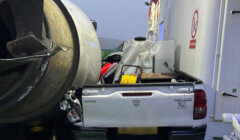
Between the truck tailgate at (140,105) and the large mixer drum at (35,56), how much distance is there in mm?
337

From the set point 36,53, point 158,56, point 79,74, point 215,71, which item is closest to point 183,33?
point 158,56

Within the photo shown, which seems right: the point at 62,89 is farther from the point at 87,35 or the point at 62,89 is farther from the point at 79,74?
the point at 87,35

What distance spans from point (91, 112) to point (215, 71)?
171cm

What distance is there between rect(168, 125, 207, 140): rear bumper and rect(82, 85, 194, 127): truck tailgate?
0.08 meters

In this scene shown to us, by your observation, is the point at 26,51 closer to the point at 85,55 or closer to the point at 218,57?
the point at 85,55

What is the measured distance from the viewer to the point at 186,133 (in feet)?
9.14

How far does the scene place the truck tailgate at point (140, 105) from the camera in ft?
8.89

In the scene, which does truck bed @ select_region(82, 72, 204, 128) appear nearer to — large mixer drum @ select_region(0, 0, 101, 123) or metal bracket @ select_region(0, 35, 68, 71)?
large mixer drum @ select_region(0, 0, 101, 123)

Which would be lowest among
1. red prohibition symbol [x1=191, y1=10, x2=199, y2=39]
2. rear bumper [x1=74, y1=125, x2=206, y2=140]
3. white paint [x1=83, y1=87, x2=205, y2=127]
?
rear bumper [x1=74, y1=125, x2=206, y2=140]

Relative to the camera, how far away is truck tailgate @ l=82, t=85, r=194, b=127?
271cm

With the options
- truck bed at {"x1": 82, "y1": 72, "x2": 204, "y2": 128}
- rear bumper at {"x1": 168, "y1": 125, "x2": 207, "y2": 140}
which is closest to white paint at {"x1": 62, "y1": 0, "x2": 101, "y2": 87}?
truck bed at {"x1": 82, "y1": 72, "x2": 204, "y2": 128}

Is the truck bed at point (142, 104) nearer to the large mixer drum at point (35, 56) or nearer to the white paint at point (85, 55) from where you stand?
the white paint at point (85, 55)

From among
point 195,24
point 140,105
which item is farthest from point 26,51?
point 195,24

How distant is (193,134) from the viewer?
279 cm
